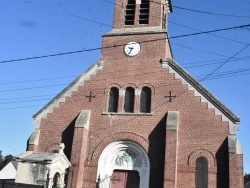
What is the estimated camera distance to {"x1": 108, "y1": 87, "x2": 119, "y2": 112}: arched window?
20.5 m

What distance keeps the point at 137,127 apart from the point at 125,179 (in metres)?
2.94

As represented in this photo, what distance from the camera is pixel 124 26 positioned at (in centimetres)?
2289

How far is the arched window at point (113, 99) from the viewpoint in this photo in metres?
20.5

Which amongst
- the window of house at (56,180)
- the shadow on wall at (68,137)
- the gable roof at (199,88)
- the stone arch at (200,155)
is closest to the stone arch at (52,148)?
the shadow on wall at (68,137)

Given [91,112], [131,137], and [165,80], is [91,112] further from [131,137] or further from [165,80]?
[165,80]

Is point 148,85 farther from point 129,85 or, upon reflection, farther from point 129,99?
point 129,99

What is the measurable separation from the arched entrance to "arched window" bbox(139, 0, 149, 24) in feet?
27.5

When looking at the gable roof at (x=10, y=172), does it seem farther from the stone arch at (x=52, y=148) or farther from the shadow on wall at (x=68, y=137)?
the shadow on wall at (x=68, y=137)

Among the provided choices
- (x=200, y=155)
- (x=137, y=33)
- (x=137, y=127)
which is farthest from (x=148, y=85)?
(x=200, y=155)

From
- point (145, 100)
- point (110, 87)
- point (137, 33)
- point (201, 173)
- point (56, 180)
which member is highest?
point (137, 33)

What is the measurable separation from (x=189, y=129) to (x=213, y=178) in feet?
9.29

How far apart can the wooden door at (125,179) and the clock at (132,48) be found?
7.10 metres

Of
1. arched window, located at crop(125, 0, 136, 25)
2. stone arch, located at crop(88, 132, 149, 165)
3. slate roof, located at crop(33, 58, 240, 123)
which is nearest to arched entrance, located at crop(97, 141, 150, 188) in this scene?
stone arch, located at crop(88, 132, 149, 165)

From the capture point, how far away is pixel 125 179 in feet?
63.2
